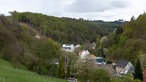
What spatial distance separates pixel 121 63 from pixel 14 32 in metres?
33.5

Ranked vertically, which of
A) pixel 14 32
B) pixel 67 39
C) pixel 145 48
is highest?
pixel 14 32

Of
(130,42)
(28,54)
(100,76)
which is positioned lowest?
(130,42)

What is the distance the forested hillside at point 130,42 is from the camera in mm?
87500

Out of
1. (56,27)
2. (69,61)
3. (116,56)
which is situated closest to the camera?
(69,61)

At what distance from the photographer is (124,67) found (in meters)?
86.2

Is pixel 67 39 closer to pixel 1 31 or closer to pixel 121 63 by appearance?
pixel 121 63

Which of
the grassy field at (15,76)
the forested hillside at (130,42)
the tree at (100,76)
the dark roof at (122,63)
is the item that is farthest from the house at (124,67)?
the grassy field at (15,76)

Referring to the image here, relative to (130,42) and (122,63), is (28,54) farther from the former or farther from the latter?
(130,42)

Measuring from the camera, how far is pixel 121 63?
294 feet

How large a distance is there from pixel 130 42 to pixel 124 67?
8.20m

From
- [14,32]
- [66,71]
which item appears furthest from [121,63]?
[14,32]

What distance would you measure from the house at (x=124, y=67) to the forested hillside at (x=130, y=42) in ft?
5.12

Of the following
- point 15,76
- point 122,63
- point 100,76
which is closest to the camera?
point 15,76

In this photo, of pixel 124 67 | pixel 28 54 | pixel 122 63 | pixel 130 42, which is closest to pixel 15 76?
pixel 28 54
